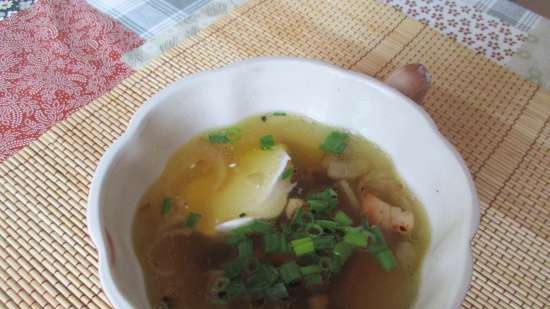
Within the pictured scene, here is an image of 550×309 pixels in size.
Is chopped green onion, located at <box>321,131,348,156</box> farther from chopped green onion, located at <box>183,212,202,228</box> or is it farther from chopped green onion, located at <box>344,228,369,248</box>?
chopped green onion, located at <box>183,212,202,228</box>

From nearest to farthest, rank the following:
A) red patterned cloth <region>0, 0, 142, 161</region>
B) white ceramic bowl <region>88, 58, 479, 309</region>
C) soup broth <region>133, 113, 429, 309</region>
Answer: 1. white ceramic bowl <region>88, 58, 479, 309</region>
2. soup broth <region>133, 113, 429, 309</region>
3. red patterned cloth <region>0, 0, 142, 161</region>

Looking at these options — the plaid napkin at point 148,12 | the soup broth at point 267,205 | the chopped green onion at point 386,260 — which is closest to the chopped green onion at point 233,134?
the soup broth at point 267,205

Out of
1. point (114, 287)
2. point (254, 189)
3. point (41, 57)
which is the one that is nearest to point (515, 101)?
point (254, 189)

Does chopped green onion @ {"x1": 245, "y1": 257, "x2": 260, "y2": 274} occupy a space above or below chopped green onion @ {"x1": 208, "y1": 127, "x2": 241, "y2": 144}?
below

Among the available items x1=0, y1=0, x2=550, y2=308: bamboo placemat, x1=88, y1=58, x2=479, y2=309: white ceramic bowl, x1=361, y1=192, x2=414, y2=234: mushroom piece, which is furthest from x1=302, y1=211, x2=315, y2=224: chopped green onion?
x1=0, y1=0, x2=550, y2=308: bamboo placemat

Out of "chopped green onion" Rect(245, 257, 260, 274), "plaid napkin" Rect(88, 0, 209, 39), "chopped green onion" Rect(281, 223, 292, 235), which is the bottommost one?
"chopped green onion" Rect(245, 257, 260, 274)

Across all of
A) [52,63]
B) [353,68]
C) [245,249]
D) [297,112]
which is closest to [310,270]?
[245,249]

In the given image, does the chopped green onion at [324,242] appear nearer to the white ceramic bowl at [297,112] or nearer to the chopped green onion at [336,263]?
the chopped green onion at [336,263]
